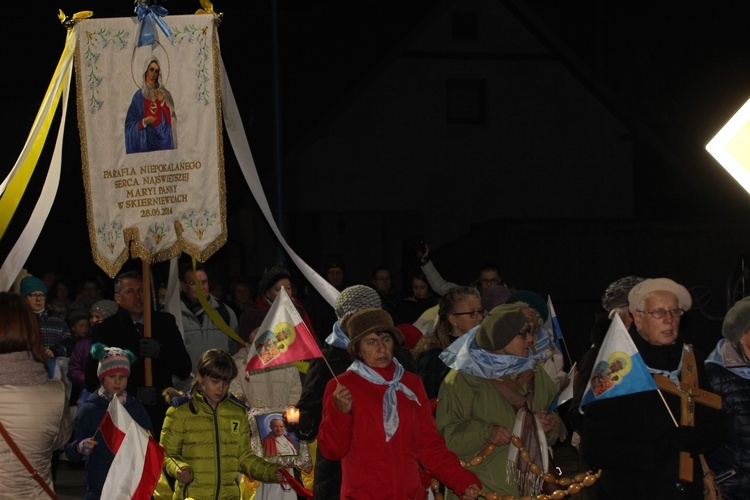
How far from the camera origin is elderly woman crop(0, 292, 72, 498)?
6215mm

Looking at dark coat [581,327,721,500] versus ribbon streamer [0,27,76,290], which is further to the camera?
ribbon streamer [0,27,76,290]

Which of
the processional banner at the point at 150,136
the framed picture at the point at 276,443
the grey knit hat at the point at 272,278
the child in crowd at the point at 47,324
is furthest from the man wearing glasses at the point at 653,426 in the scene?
the child in crowd at the point at 47,324

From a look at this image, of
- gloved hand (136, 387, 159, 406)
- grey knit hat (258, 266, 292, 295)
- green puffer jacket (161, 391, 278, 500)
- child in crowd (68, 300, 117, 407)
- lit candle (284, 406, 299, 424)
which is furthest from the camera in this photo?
child in crowd (68, 300, 117, 407)

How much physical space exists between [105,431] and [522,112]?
23.5m

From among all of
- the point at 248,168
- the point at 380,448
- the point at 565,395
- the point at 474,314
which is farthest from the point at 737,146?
the point at 248,168

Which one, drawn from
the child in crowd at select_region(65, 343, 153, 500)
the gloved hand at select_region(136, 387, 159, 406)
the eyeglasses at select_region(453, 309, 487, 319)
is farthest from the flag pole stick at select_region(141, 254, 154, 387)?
the eyeglasses at select_region(453, 309, 487, 319)

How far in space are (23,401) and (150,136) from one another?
2.75m

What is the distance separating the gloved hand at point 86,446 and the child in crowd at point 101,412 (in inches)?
1.0

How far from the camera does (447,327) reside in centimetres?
780

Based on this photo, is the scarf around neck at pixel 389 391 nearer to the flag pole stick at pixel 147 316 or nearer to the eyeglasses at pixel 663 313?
the eyeglasses at pixel 663 313

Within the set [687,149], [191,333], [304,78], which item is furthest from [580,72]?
[191,333]

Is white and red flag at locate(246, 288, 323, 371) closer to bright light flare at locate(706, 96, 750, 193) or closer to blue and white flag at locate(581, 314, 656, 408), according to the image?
blue and white flag at locate(581, 314, 656, 408)

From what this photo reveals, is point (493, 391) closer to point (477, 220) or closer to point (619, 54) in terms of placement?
point (477, 220)

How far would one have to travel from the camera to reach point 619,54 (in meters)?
36.3
